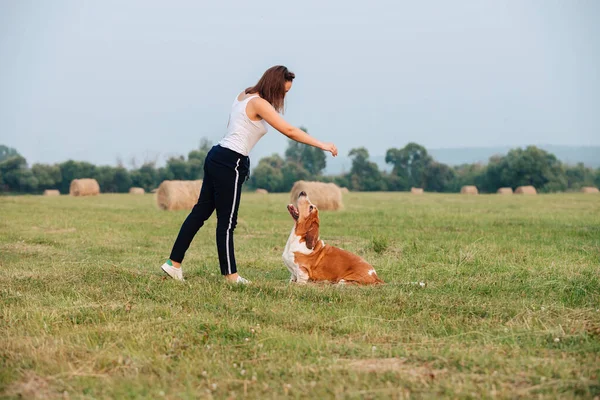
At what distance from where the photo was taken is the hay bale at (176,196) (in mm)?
23078

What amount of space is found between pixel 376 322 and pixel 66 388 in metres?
2.38

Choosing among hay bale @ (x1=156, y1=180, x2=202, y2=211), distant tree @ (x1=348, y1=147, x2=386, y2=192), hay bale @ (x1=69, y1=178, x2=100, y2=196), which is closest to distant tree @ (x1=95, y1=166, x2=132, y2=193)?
hay bale @ (x1=69, y1=178, x2=100, y2=196)

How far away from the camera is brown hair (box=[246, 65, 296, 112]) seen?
668 centimetres

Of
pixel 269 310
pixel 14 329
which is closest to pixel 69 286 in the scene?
pixel 14 329

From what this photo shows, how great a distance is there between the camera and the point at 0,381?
3.82 m

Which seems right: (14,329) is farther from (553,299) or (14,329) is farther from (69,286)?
(553,299)

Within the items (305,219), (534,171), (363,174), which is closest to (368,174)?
(363,174)

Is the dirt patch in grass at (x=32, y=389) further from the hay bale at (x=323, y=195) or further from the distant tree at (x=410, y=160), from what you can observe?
the distant tree at (x=410, y=160)

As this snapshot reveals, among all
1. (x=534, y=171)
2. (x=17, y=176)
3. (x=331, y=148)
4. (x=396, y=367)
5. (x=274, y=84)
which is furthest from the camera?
(x=534, y=171)

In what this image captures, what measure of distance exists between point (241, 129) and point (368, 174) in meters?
54.5

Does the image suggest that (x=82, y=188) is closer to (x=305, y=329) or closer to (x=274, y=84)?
(x=274, y=84)

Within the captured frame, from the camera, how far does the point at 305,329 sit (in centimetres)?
500

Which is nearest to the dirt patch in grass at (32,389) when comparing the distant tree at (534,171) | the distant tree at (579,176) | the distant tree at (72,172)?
the distant tree at (72,172)

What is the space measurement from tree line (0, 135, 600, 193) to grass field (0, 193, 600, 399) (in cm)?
4053
